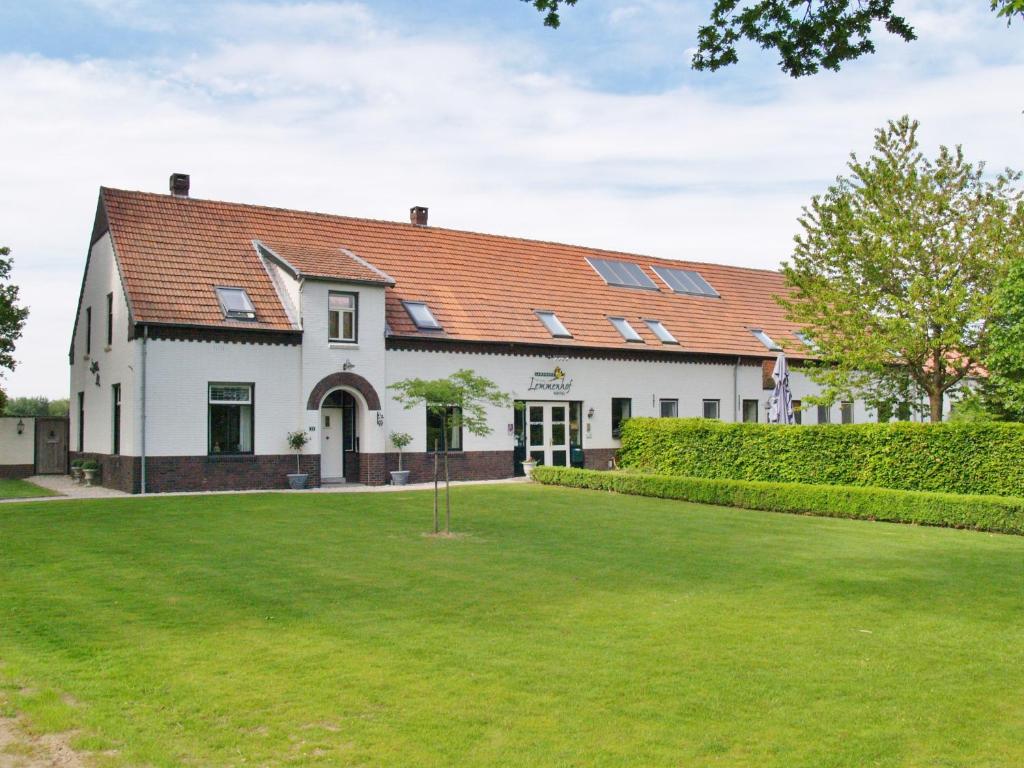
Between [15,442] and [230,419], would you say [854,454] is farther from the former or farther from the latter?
[15,442]

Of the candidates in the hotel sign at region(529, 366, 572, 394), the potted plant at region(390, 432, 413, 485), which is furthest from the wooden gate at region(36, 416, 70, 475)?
the hotel sign at region(529, 366, 572, 394)

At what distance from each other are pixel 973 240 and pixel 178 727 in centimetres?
2326

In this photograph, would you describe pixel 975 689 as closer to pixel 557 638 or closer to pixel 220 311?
pixel 557 638

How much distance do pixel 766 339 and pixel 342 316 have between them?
17147 mm

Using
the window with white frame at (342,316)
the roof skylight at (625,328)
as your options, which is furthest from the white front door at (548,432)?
the window with white frame at (342,316)

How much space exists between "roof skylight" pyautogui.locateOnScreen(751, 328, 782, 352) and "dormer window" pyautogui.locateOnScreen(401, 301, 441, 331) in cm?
1355

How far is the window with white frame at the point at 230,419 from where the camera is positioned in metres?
23.5

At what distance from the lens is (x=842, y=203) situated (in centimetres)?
2520

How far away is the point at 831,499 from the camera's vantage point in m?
19.5

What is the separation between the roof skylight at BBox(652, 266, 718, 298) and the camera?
118ft

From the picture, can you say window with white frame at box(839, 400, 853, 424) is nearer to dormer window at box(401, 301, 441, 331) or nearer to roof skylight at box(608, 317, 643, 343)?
roof skylight at box(608, 317, 643, 343)

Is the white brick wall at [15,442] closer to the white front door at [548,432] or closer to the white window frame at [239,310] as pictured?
the white window frame at [239,310]

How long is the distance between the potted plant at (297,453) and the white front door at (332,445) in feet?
4.85

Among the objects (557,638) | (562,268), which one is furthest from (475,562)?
(562,268)
